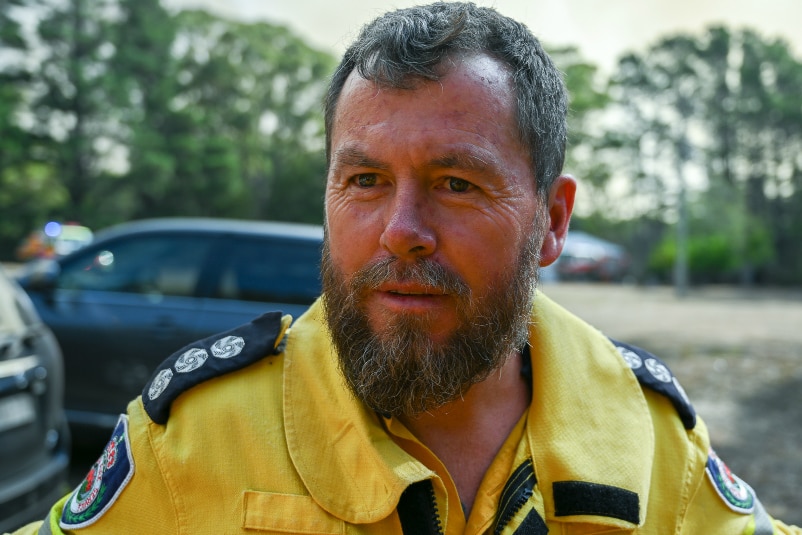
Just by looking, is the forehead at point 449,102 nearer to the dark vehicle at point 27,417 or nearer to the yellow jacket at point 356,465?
the yellow jacket at point 356,465

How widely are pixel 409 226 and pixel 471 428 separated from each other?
527 millimetres

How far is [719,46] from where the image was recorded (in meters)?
32.2

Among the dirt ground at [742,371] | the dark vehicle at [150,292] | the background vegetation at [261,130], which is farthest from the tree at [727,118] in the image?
the dark vehicle at [150,292]

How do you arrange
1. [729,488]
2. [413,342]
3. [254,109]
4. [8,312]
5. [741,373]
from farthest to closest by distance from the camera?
[254,109] < [741,373] < [8,312] < [729,488] < [413,342]

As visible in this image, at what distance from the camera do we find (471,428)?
165 centimetres

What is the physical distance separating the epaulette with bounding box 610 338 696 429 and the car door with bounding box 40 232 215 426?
359 cm

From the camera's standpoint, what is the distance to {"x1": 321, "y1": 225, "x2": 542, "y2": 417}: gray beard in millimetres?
1455

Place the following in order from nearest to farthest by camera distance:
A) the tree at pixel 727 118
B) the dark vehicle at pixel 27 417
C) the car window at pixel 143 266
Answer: the dark vehicle at pixel 27 417 < the car window at pixel 143 266 < the tree at pixel 727 118

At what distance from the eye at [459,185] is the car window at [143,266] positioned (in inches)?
149

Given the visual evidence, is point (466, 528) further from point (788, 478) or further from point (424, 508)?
point (788, 478)

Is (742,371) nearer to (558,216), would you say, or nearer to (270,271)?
(270,271)

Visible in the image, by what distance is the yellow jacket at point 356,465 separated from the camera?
4.48 feet

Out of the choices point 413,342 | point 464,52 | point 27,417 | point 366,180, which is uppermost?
point 464,52

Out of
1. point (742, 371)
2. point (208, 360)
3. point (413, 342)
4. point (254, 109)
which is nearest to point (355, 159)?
point (413, 342)
